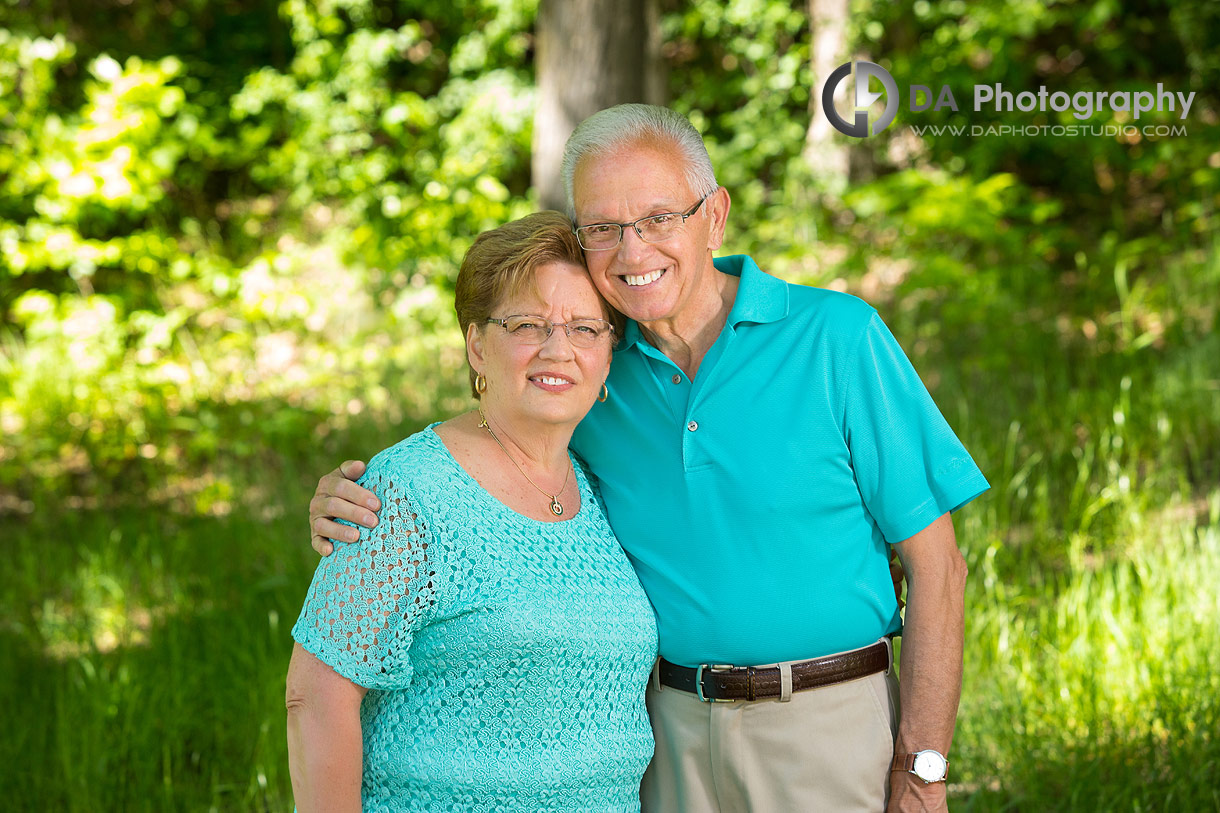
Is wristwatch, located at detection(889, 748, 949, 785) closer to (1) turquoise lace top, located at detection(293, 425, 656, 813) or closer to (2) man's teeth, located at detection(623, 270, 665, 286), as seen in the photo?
(1) turquoise lace top, located at detection(293, 425, 656, 813)

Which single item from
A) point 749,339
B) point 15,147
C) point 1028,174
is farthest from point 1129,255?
point 15,147

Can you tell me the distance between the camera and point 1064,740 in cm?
286

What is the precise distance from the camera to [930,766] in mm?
1998

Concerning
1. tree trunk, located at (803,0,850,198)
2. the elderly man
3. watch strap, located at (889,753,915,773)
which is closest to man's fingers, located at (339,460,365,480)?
the elderly man

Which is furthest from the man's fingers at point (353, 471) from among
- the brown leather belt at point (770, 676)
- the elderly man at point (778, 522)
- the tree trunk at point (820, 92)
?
the tree trunk at point (820, 92)

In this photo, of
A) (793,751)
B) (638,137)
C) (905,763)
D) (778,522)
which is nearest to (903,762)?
(905,763)

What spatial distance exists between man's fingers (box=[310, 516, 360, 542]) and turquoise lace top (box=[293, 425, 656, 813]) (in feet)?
0.05

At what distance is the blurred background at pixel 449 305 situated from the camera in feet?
10.5

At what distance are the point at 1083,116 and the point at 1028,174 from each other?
2.51 feet

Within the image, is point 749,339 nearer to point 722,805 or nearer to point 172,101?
point 722,805

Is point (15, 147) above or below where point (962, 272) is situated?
above

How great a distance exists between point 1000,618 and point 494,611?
6.85ft

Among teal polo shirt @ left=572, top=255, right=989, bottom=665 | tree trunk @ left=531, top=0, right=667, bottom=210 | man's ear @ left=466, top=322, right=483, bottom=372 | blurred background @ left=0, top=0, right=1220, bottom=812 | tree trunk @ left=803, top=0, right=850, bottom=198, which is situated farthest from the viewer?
tree trunk @ left=803, top=0, right=850, bottom=198

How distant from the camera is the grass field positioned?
286cm
